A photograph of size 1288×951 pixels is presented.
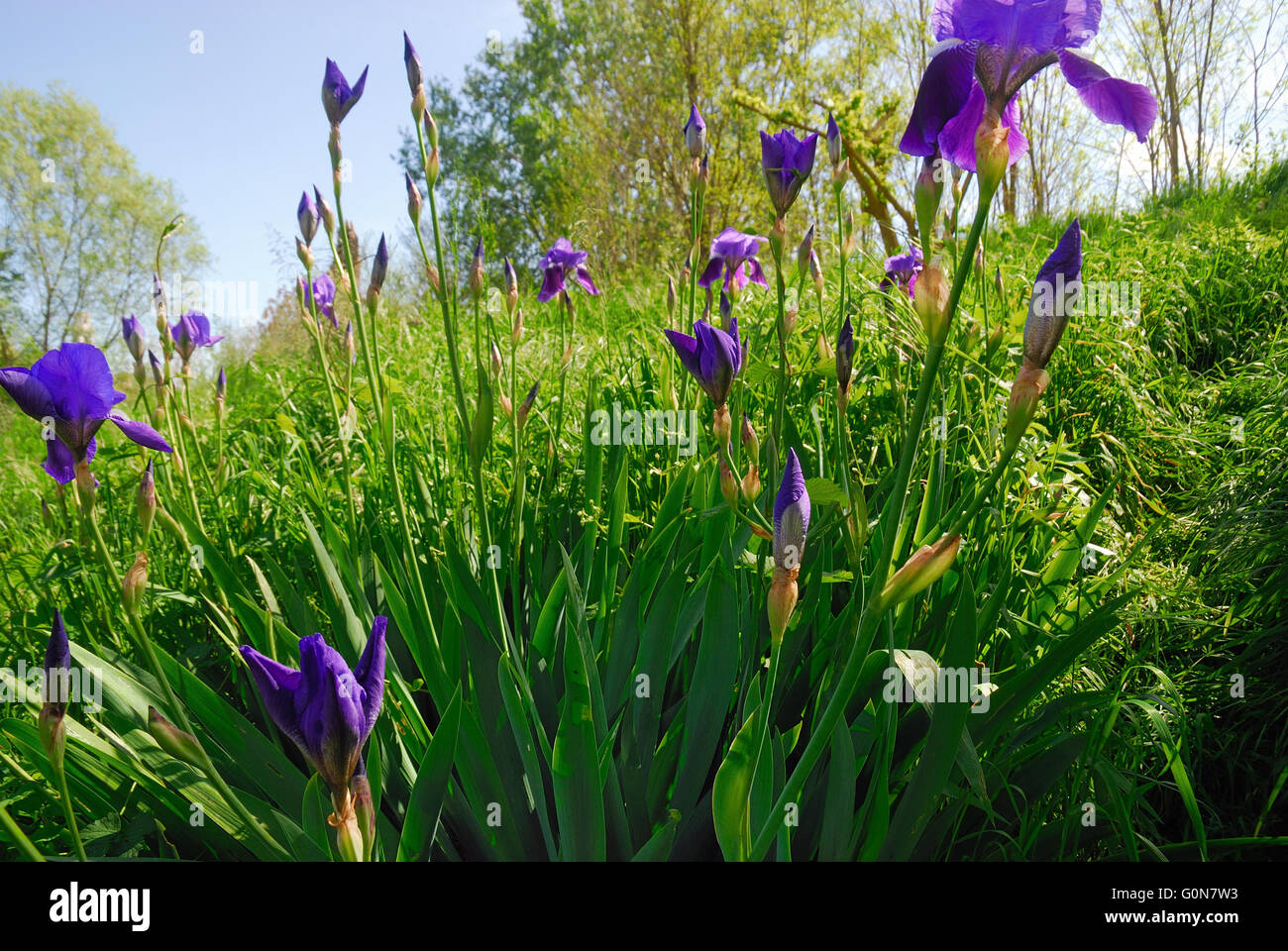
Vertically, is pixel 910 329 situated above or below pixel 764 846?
above

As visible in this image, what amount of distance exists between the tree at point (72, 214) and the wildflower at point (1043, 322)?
1862 centimetres

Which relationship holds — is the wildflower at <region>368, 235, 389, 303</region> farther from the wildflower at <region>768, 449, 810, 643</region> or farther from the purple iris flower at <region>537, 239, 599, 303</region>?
the wildflower at <region>768, 449, 810, 643</region>

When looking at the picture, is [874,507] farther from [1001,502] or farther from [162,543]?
[162,543]

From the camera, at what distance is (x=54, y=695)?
33.4 inches

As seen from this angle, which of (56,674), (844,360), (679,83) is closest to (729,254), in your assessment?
(844,360)

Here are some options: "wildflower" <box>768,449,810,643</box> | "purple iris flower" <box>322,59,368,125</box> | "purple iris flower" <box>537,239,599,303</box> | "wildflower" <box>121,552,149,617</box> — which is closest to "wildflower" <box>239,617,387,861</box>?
"wildflower" <box>121,552,149,617</box>

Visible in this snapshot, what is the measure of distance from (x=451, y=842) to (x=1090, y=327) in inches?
122

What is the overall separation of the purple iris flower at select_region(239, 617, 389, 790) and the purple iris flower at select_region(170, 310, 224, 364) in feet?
4.68

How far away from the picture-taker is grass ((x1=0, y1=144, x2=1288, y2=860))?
1.19 meters

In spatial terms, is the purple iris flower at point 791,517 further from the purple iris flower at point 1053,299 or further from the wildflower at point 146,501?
the wildflower at point 146,501

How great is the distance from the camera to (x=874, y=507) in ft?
6.43

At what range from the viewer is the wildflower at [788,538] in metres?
0.86
